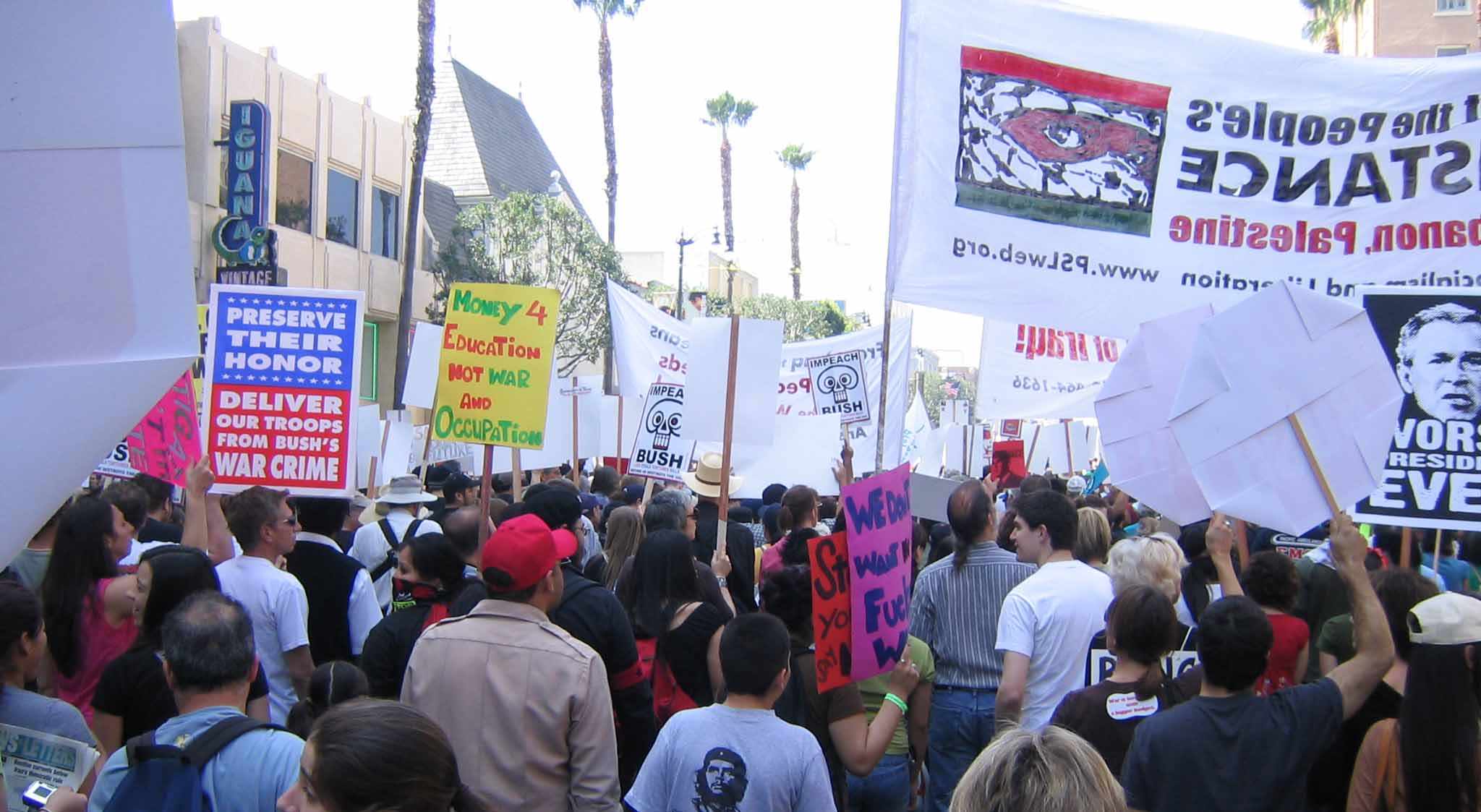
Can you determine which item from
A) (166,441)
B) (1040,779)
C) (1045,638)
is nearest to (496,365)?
(166,441)

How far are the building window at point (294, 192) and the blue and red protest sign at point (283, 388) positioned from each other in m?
24.4

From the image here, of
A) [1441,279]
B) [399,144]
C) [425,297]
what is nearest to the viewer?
[1441,279]

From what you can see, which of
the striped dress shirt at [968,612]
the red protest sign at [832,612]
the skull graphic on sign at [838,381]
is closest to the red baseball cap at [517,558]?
the red protest sign at [832,612]

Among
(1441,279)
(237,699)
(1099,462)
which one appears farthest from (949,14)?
(1099,462)

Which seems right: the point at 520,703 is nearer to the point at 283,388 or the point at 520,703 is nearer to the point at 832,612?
the point at 832,612

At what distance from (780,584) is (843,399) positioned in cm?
755

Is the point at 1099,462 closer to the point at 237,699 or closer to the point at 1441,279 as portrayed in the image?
the point at 1441,279

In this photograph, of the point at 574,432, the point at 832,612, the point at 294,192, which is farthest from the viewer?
the point at 294,192

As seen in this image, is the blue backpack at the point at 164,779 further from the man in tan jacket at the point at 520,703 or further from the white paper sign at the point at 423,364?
the white paper sign at the point at 423,364

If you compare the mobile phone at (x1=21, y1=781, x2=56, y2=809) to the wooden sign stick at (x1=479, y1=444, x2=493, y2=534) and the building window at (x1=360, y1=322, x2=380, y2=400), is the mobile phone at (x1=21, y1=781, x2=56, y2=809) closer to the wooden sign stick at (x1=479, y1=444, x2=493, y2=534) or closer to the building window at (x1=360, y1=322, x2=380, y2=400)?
the wooden sign stick at (x1=479, y1=444, x2=493, y2=534)

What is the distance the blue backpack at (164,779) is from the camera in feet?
9.08

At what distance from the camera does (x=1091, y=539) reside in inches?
225

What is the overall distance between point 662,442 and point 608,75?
30.0 metres

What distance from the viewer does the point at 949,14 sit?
20.0 feet
